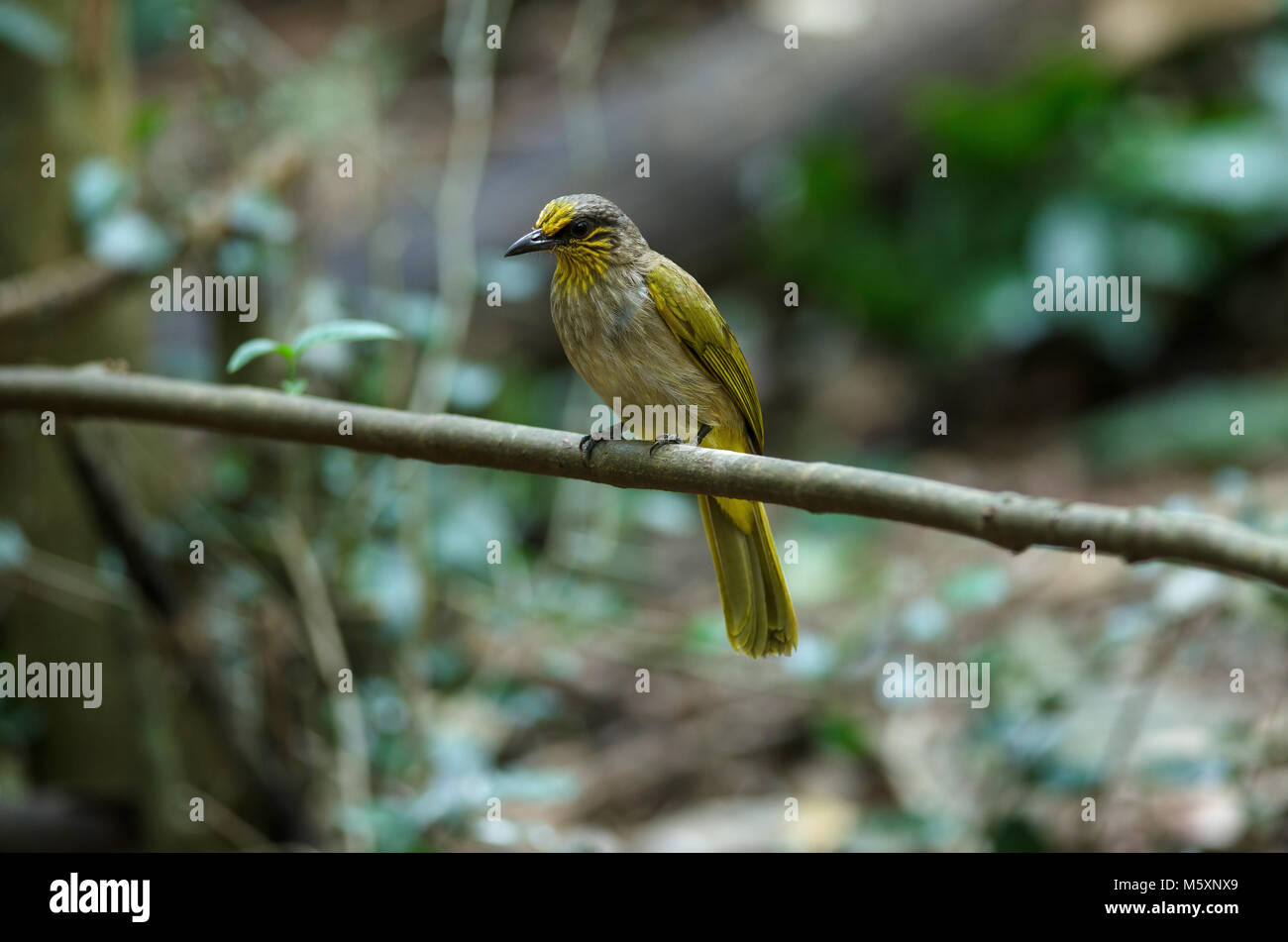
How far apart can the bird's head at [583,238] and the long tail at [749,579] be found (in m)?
0.57

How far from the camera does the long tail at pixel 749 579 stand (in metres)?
2.64

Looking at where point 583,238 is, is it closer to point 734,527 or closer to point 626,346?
point 626,346

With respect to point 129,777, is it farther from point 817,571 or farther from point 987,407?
point 987,407

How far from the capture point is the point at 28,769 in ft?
13.4

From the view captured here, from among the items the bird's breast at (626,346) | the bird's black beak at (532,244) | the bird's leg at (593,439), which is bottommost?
the bird's leg at (593,439)

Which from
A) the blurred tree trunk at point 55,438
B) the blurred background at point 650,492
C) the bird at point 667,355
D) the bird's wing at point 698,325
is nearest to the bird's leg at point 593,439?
the bird at point 667,355

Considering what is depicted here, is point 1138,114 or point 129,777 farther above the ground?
point 1138,114

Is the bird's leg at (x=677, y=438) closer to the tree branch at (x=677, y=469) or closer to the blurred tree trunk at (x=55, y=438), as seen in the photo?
the tree branch at (x=677, y=469)

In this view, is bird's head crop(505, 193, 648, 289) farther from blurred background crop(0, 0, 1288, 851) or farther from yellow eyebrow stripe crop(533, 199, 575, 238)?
blurred background crop(0, 0, 1288, 851)

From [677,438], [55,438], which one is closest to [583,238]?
[677,438]

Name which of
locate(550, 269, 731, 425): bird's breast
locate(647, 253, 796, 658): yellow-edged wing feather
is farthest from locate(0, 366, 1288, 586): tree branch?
locate(647, 253, 796, 658): yellow-edged wing feather

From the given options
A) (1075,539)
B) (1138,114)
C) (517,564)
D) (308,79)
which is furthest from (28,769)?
(1138,114)
